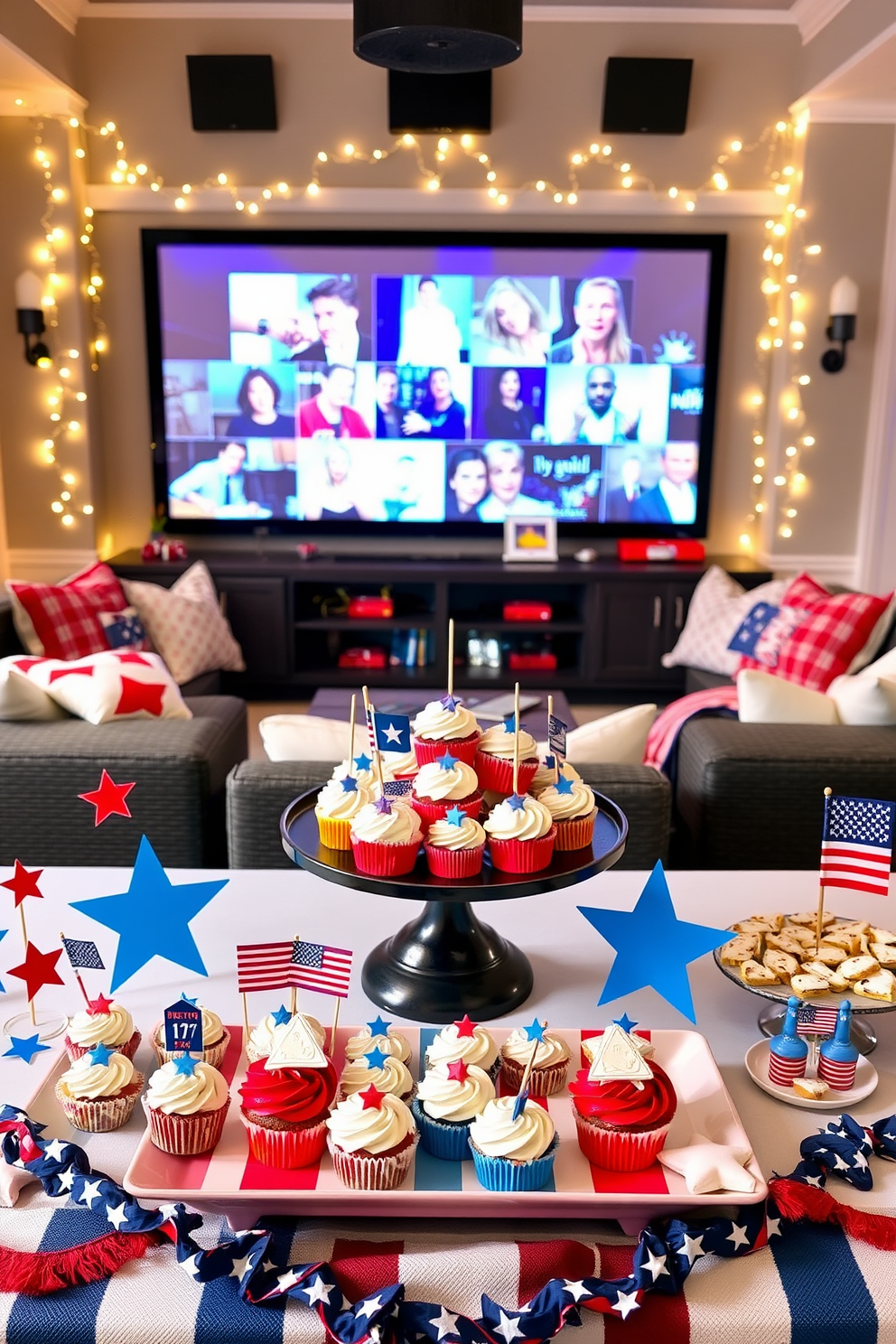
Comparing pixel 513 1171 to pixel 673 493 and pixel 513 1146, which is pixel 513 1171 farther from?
pixel 673 493

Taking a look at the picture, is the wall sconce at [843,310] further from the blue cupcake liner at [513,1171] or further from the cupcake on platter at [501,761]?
the blue cupcake liner at [513,1171]

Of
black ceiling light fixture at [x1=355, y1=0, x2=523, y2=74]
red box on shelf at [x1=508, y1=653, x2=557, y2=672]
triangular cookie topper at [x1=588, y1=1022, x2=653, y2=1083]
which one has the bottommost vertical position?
red box on shelf at [x1=508, y1=653, x2=557, y2=672]

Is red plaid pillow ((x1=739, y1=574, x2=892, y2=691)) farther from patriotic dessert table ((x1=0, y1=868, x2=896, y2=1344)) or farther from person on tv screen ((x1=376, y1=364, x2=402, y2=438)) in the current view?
patriotic dessert table ((x1=0, y1=868, x2=896, y2=1344))

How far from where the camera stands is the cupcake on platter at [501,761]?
1495 millimetres

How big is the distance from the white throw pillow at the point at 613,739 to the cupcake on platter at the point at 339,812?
1.04m

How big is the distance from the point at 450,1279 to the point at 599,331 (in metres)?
4.76

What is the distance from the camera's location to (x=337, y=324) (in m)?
5.22

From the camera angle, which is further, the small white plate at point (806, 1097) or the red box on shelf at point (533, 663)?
the red box on shelf at point (533, 663)

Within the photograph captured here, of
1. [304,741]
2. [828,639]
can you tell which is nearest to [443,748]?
[304,741]

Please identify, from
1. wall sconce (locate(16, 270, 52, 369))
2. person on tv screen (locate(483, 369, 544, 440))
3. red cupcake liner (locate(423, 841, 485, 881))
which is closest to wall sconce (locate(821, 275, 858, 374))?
person on tv screen (locate(483, 369, 544, 440))

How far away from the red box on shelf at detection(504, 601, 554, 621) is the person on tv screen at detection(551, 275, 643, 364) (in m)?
1.13

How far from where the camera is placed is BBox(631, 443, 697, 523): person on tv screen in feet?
17.7

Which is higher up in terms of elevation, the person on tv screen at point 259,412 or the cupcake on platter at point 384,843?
the person on tv screen at point 259,412

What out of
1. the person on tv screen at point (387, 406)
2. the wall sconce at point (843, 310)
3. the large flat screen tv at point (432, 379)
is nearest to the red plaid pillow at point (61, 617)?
the large flat screen tv at point (432, 379)
